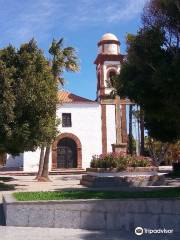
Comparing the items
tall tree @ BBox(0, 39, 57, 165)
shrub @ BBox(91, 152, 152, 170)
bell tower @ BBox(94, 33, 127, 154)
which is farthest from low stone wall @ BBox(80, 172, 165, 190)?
bell tower @ BBox(94, 33, 127, 154)

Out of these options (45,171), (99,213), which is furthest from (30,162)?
(99,213)

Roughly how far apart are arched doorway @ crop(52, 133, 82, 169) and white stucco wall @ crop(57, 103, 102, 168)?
1.60 feet

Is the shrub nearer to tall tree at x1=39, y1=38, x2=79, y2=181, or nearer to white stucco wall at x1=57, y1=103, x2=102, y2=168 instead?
tall tree at x1=39, y1=38, x2=79, y2=181

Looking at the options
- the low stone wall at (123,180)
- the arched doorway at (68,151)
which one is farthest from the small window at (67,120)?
the low stone wall at (123,180)

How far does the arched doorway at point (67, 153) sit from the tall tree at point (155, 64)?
28.9 meters

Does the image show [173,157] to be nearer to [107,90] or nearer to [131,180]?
[107,90]

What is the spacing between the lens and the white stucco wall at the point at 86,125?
138ft

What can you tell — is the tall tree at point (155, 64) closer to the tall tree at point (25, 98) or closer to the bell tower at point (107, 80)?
the tall tree at point (25, 98)

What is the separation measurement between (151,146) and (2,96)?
23.9 m

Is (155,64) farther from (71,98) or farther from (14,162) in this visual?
(14,162)

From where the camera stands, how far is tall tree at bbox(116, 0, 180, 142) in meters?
11.5

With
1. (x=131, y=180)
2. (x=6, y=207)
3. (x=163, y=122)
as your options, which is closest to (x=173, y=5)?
(x=163, y=122)

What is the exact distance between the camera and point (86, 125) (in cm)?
4259

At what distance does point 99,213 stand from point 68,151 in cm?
3285
